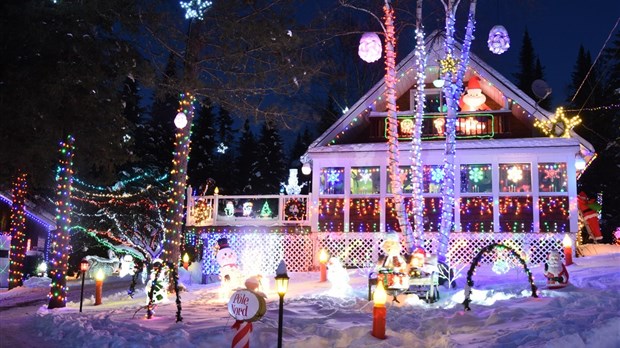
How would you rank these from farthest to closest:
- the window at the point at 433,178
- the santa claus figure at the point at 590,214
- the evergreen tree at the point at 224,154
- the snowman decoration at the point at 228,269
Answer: the evergreen tree at the point at 224,154
the santa claus figure at the point at 590,214
the window at the point at 433,178
the snowman decoration at the point at 228,269

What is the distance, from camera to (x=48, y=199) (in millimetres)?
30156

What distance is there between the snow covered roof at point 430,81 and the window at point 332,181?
93 cm

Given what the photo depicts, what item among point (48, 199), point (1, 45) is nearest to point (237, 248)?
point (1, 45)

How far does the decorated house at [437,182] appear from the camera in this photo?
18.9m

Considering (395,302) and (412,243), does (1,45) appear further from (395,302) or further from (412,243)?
(412,243)

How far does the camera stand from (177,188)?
56.0 feet

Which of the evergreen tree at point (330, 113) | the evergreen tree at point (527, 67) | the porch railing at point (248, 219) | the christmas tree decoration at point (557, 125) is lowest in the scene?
the porch railing at point (248, 219)

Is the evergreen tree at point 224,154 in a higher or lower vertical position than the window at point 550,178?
higher

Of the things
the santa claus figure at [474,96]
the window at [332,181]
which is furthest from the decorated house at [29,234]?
the santa claus figure at [474,96]

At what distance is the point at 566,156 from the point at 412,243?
7.17 metres

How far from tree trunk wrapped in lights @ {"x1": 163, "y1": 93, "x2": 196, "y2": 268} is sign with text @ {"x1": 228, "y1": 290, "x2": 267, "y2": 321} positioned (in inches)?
374

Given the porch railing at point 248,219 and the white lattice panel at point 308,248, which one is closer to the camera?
the white lattice panel at point 308,248

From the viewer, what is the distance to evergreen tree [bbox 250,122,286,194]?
149 feet

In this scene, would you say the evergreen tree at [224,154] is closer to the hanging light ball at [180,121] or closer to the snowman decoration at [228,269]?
the hanging light ball at [180,121]
